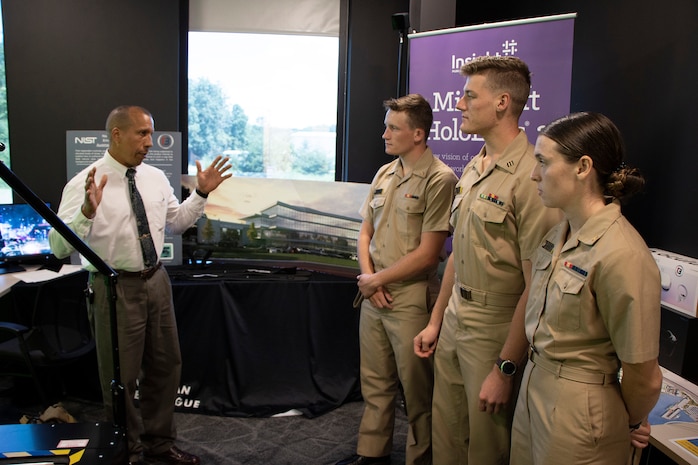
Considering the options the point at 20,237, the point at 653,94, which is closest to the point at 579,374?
the point at 653,94

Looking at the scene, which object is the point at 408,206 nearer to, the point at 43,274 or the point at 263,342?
the point at 263,342

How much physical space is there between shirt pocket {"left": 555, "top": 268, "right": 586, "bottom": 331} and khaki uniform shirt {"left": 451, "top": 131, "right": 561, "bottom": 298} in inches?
14.5

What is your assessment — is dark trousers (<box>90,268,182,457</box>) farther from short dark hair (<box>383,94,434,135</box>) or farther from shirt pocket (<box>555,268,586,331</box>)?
shirt pocket (<box>555,268,586,331</box>)

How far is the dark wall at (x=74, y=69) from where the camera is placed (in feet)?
13.3

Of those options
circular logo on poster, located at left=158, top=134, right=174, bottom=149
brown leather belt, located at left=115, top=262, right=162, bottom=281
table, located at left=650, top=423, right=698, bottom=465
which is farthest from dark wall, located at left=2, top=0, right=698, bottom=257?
brown leather belt, located at left=115, top=262, right=162, bottom=281

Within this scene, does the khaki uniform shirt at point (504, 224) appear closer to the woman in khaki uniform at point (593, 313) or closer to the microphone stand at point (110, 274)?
the woman in khaki uniform at point (593, 313)

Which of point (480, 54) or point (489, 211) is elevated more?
point (480, 54)

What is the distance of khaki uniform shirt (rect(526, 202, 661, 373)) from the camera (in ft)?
4.55

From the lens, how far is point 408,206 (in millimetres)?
2619

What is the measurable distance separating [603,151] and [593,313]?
408 millimetres

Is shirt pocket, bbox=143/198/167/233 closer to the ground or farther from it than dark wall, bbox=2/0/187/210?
closer to the ground

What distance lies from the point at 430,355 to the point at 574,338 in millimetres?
1083

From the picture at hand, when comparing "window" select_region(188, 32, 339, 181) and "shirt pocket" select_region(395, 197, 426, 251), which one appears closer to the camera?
"shirt pocket" select_region(395, 197, 426, 251)

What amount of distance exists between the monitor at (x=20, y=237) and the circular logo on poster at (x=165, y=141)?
85 centimetres
